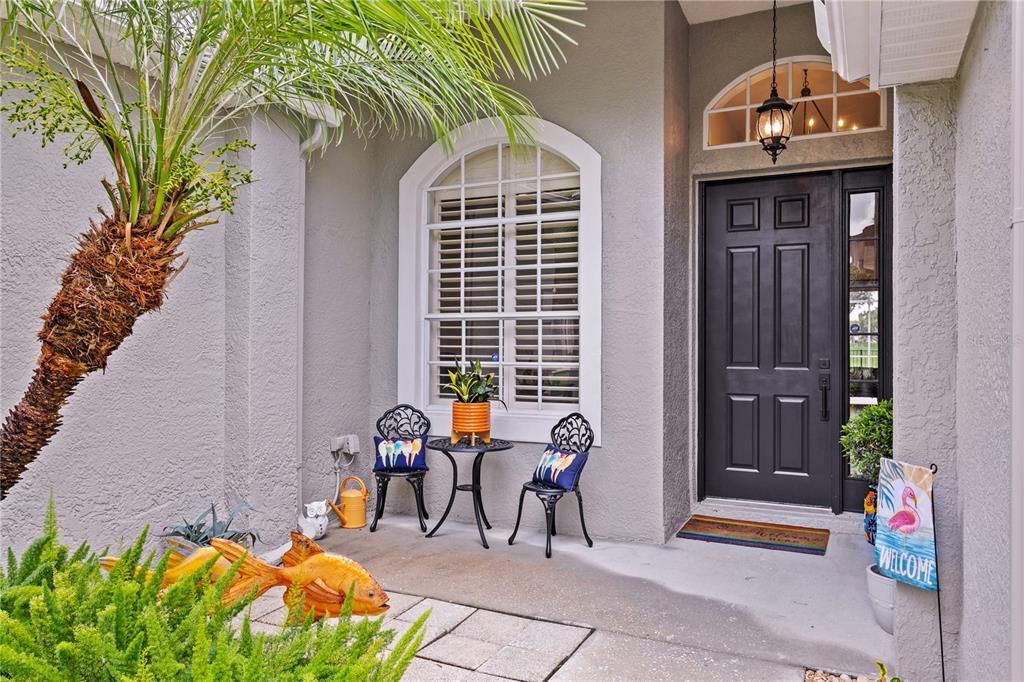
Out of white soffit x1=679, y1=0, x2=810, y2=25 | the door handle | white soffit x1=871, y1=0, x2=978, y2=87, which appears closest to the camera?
white soffit x1=871, y1=0, x2=978, y2=87

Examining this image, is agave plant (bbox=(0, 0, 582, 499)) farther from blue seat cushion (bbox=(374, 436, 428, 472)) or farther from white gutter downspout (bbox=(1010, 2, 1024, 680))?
blue seat cushion (bbox=(374, 436, 428, 472))

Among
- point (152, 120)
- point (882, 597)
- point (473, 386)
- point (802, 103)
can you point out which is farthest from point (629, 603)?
point (802, 103)

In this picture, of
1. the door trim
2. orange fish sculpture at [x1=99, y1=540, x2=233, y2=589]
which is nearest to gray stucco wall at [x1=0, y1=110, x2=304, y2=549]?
orange fish sculpture at [x1=99, y1=540, x2=233, y2=589]

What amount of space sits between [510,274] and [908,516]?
301cm

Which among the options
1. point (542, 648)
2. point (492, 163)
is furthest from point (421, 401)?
point (542, 648)

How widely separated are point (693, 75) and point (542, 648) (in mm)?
3888

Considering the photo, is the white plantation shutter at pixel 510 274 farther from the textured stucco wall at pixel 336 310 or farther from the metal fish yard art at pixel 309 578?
the metal fish yard art at pixel 309 578

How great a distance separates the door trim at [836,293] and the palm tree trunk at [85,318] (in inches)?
152

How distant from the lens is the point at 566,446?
14.2 ft

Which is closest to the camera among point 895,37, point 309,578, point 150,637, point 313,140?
point 150,637

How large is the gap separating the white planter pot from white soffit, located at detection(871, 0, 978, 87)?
1974mm

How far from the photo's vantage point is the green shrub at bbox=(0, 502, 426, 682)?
1.25 m

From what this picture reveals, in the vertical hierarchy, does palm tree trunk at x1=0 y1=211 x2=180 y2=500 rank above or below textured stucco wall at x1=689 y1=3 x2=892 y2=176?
below

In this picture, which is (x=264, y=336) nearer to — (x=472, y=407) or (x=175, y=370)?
(x=175, y=370)
